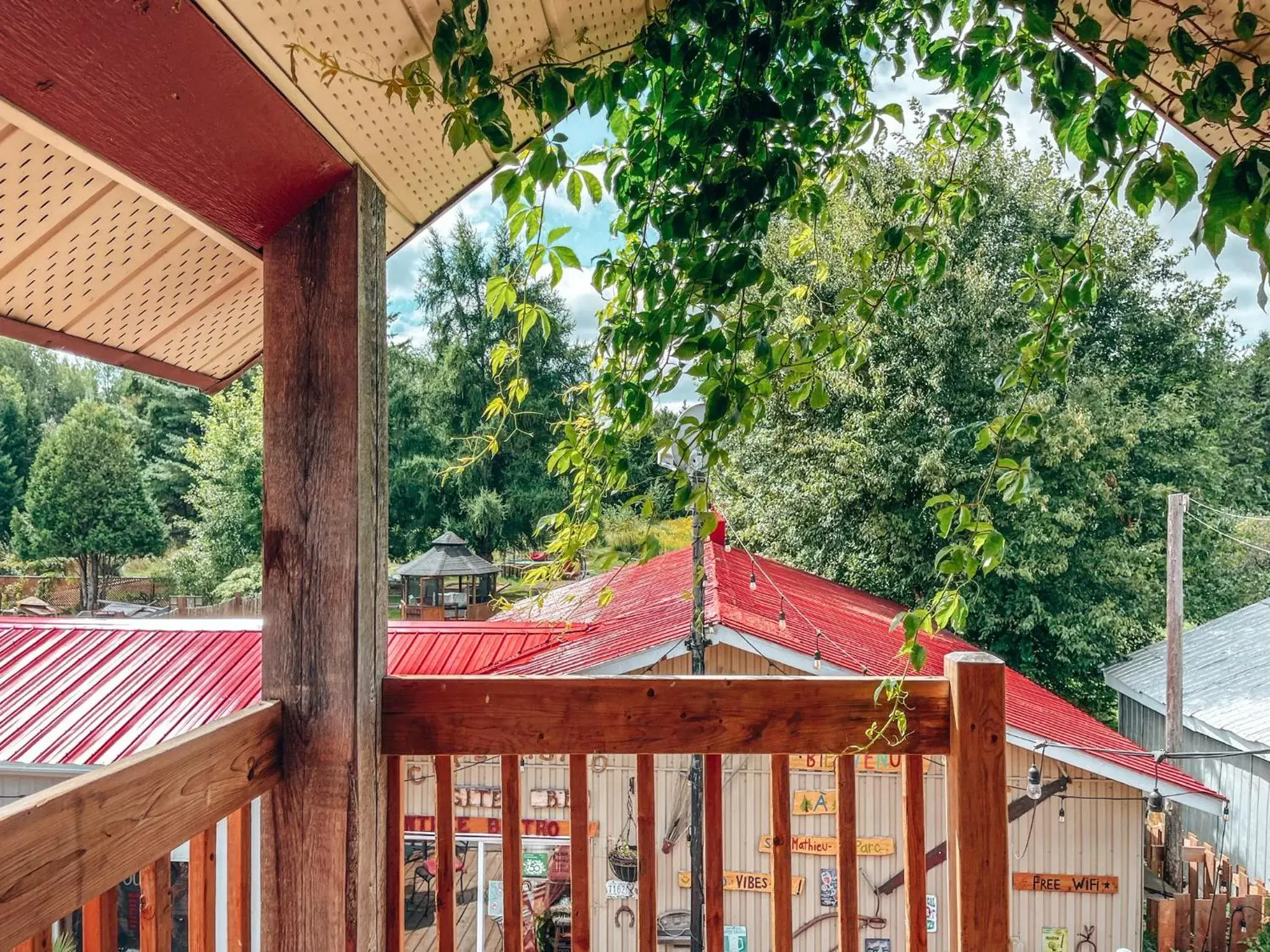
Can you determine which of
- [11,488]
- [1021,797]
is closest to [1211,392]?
[1021,797]

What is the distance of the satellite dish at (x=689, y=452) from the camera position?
1026 mm

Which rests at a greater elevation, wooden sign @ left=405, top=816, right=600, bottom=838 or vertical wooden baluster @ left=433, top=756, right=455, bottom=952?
vertical wooden baluster @ left=433, top=756, right=455, bottom=952

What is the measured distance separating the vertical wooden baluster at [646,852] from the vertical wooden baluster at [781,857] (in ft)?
0.53

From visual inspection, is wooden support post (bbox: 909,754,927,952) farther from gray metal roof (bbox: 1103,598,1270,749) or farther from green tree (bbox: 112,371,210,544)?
green tree (bbox: 112,371,210,544)

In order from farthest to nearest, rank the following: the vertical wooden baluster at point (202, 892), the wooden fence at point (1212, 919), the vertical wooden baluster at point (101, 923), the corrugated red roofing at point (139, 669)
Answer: the wooden fence at point (1212, 919) < the corrugated red roofing at point (139, 669) < the vertical wooden baluster at point (202, 892) < the vertical wooden baluster at point (101, 923)

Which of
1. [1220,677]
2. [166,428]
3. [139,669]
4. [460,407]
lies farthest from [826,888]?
[166,428]

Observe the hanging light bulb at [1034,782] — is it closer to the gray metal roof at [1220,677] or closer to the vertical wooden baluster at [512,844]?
the gray metal roof at [1220,677]

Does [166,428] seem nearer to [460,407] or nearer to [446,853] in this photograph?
[460,407]

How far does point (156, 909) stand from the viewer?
2.76ft

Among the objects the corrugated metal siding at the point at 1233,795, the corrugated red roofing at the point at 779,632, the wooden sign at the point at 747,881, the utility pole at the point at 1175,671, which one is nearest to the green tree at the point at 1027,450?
the corrugated metal siding at the point at 1233,795

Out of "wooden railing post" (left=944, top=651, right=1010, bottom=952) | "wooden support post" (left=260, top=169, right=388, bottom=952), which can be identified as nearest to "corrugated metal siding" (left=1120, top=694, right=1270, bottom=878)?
"wooden railing post" (left=944, top=651, right=1010, bottom=952)

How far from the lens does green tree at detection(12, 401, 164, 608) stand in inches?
561

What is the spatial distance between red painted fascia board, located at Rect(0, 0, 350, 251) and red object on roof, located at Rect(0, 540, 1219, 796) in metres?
2.99

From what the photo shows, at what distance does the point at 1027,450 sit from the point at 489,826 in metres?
6.00
